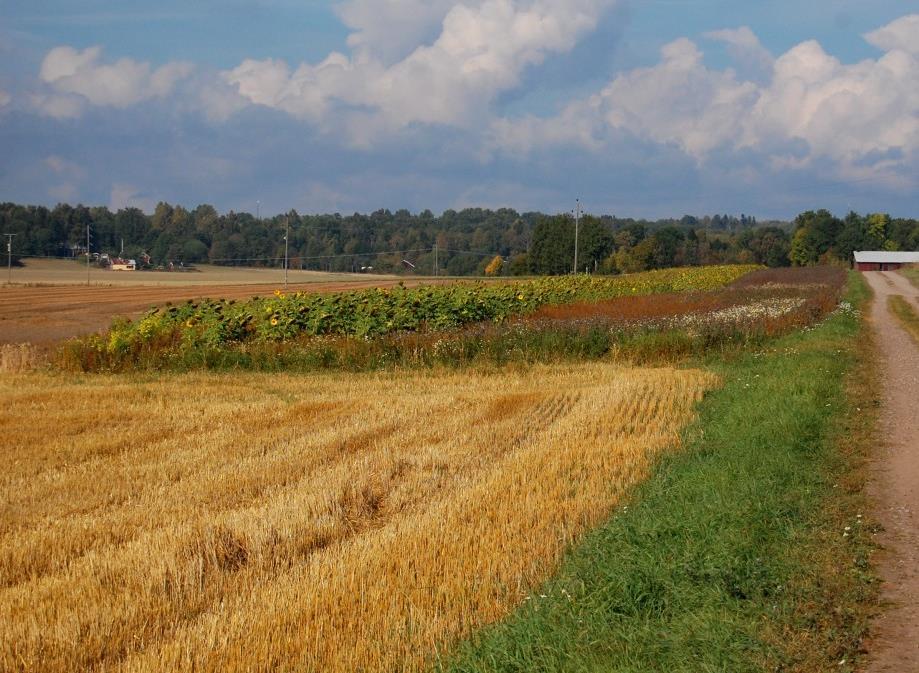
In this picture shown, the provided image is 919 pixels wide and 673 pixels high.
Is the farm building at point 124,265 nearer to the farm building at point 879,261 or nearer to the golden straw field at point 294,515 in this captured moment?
the farm building at point 879,261

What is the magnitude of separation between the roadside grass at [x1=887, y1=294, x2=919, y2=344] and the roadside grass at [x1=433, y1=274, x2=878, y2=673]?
683 inches

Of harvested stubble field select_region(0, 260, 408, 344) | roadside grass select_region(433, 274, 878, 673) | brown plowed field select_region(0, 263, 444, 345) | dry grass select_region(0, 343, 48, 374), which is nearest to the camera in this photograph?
roadside grass select_region(433, 274, 878, 673)

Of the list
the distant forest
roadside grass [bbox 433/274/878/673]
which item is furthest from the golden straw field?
the distant forest

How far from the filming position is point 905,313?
123 ft

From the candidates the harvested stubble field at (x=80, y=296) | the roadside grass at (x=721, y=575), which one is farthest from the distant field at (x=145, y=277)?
the roadside grass at (x=721, y=575)

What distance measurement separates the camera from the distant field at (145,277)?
310ft

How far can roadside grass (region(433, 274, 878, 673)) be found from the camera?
5.40m

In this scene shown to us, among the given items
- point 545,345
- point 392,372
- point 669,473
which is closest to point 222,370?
point 392,372

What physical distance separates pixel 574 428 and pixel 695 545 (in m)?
5.63

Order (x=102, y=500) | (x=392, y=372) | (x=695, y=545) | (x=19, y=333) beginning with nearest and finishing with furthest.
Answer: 1. (x=695, y=545)
2. (x=102, y=500)
3. (x=392, y=372)
4. (x=19, y=333)

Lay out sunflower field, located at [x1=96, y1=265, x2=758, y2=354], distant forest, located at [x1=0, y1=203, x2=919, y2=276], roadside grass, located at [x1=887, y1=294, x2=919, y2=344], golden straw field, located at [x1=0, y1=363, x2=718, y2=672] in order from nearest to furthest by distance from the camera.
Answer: golden straw field, located at [x1=0, y1=363, x2=718, y2=672] → sunflower field, located at [x1=96, y1=265, x2=758, y2=354] → roadside grass, located at [x1=887, y1=294, x2=919, y2=344] → distant forest, located at [x1=0, y1=203, x2=919, y2=276]

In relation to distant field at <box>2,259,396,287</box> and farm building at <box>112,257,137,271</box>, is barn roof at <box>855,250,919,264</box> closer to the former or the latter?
distant field at <box>2,259,396,287</box>

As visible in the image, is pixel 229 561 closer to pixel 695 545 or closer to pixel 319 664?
pixel 319 664

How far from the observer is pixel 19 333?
125 feet
